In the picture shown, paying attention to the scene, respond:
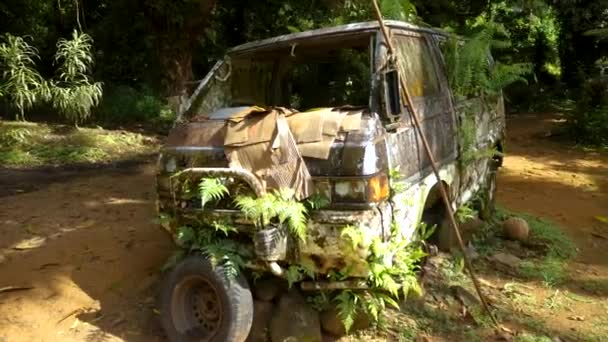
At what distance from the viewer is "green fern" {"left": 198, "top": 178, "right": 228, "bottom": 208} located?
12.0 feet

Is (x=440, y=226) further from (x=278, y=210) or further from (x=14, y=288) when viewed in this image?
(x=14, y=288)

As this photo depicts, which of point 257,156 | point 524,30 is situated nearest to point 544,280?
point 257,156

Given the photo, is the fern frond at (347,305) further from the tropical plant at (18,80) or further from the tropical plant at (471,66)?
the tropical plant at (18,80)

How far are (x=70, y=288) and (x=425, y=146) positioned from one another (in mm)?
3085

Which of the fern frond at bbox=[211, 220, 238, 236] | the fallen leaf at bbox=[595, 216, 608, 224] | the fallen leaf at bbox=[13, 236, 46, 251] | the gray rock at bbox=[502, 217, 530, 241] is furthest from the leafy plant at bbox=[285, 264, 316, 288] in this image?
the fallen leaf at bbox=[595, 216, 608, 224]

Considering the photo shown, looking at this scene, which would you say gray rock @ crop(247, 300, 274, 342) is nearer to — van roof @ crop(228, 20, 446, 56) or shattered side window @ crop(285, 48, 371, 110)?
van roof @ crop(228, 20, 446, 56)

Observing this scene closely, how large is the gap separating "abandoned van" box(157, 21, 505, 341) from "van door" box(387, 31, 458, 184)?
0.7 inches

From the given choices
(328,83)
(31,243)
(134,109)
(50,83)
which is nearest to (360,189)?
(328,83)

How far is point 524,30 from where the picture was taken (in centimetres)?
1956

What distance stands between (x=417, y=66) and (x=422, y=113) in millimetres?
476

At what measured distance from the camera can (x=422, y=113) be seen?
14.8 ft

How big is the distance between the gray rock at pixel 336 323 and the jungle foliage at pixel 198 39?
4082 millimetres

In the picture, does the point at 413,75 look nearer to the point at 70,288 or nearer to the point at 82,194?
the point at 70,288

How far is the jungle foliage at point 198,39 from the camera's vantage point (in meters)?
11.0
